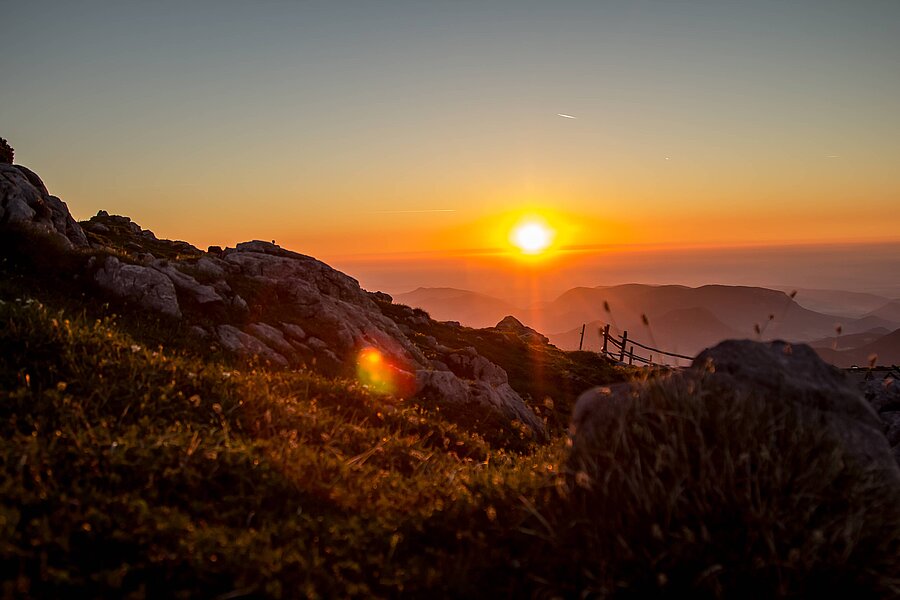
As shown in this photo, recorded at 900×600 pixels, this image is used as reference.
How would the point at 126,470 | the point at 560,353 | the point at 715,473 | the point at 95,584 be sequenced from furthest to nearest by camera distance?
the point at 560,353
the point at 126,470
the point at 715,473
the point at 95,584

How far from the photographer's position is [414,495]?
727 centimetres

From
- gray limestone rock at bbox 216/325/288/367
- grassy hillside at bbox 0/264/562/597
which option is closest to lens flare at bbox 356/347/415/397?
gray limestone rock at bbox 216/325/288/367

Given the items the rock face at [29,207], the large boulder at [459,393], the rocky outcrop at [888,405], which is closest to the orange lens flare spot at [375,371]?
the large boulder at [459,393]

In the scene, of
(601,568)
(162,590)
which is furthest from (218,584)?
(601,568)

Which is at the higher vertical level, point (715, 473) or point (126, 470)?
point (715, 473)

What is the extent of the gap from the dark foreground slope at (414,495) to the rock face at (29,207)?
36.7 ft

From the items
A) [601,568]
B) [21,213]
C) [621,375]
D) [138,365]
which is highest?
[21,213]

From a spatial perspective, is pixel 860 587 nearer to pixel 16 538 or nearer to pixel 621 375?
pixel 16 538

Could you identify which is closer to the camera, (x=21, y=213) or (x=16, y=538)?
(x=16, y=538)

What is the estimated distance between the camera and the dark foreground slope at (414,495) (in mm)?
5145

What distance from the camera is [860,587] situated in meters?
5.12

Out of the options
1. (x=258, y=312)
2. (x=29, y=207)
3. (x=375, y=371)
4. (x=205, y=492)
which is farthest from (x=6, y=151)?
(x=205, y=492)

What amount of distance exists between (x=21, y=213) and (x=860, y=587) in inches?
1087

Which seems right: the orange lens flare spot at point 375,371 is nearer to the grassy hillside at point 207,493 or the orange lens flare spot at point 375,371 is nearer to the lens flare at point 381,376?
the lens flare at point 381,376
